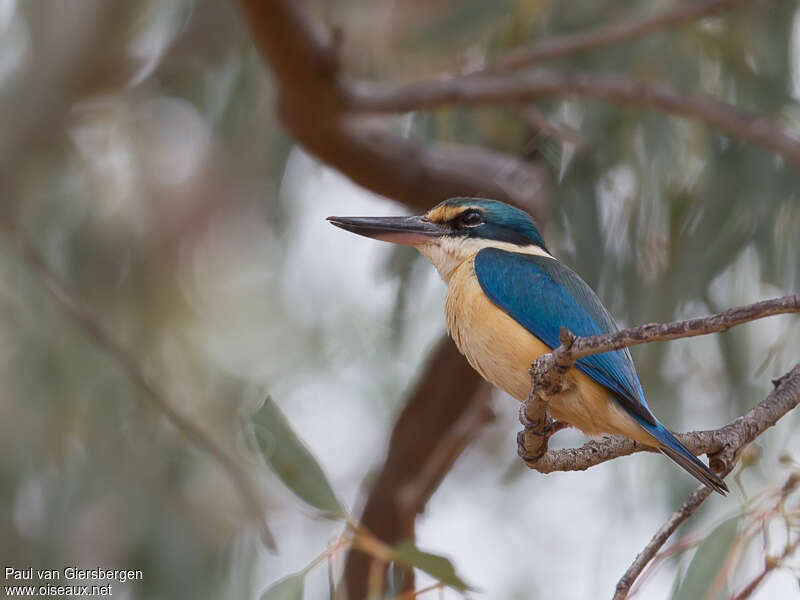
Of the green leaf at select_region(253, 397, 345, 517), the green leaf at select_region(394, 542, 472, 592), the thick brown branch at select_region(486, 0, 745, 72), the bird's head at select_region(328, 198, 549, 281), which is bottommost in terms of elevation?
the green leaf at select_region(394, 542, 472, 592)

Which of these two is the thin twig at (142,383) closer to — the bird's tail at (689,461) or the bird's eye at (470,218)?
the bird's eye at (470,218)

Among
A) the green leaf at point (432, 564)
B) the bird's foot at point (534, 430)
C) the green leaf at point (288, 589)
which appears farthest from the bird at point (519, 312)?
the green leaf at point (288, 589)

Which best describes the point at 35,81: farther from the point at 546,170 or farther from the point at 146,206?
the point at 546,170

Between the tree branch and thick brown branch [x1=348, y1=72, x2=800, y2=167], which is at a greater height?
thick brown branch [x1=348, y1=72, x2=800, y2=167]

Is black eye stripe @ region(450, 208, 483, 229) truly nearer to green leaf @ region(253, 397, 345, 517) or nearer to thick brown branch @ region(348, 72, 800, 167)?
green leaf @ region(253, 397, 345, 517)

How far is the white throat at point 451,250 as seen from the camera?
2619 mm

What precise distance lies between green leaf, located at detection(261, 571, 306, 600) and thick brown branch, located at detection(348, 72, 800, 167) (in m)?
1.76

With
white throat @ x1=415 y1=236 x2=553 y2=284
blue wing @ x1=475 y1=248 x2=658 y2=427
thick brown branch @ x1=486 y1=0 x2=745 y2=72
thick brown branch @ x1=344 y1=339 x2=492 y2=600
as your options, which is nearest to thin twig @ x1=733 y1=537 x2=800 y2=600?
blue wing @ x1=475 y1=248 x2=658 y2=427

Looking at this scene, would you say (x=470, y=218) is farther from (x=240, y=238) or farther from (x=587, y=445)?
(x=240, y=238)

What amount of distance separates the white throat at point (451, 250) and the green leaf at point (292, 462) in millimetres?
655

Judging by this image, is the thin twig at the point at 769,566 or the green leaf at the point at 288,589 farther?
the green leaf at the point at 288,589

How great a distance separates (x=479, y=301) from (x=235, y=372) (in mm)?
2605

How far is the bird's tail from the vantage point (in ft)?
5.83

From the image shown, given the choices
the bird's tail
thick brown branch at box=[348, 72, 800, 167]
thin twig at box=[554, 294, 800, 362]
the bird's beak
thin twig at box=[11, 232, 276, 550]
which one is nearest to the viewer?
thin twig at box=[554, 294, 800, 362]
